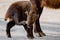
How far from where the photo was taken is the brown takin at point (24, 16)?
100cm

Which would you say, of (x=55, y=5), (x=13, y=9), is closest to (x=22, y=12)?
(x=13, y=9)

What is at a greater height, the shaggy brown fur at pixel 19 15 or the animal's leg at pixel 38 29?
the shaggy brown fur at pixel 19 15

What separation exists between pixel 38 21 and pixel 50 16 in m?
0.11

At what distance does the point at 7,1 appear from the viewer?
1168 millimetres

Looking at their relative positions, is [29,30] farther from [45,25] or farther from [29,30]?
[45,25]

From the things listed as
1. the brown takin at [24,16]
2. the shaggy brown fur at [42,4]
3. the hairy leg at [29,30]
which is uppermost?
the shaggy brown fur at [42,4]

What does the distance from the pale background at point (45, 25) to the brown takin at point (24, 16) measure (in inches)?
1.2

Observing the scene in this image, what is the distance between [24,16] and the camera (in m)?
1.02

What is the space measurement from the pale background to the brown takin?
0.10ft

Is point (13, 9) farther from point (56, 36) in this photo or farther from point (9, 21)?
point (56, 36)

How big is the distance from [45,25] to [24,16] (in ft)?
0.47

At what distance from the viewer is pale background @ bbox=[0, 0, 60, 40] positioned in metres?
1.04

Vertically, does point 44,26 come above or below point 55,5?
below

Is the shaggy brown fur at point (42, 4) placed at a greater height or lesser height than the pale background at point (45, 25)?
greater
